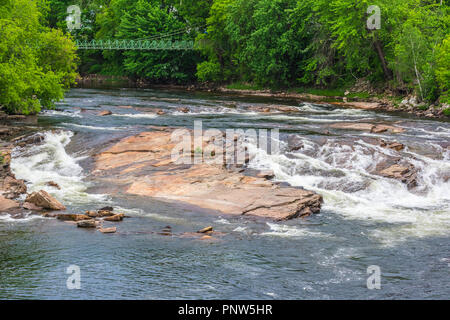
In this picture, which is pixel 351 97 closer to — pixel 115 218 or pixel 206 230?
pixel 206 230

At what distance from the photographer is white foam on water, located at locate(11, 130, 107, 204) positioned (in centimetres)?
1897

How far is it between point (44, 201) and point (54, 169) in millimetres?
5480

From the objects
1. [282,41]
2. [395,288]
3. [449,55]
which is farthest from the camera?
[282,41]

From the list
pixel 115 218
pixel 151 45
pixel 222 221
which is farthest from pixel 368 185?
pixel 151 45

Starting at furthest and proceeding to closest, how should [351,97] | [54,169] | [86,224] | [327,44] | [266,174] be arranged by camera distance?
[327,44] → [351,97] → [54,169] → [266,174] → [86,224]

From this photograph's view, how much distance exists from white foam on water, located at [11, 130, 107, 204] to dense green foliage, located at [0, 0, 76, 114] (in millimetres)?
3110

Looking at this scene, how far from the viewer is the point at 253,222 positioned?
A: 660 inches

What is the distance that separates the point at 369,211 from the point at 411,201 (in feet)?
7.64

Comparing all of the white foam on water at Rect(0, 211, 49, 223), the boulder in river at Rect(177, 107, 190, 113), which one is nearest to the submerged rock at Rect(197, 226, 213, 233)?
the white foam on water at Rect(0, 211, 49, 223)

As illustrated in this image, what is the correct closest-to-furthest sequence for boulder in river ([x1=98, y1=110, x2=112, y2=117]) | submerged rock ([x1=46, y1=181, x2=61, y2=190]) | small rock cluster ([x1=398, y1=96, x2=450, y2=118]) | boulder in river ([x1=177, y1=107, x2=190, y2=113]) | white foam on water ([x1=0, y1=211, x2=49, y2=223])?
1. white foam on water ([x1=0, y1=211, x2=49, y2=223])
2. submerged rock ([x1=46, y1=181, x2=61, y2=190])
3. boulder in river ([x1=98, y1=110, x2=112, y2=117])
4. small rock cluster ([x1=398, y1=96, x2=450, y2=118])
5. boulder in river ([x1=177, y1=107, x2=190, y2=113])

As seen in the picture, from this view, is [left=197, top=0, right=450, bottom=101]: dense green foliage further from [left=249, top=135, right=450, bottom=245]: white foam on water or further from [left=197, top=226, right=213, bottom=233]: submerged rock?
[left=197, top=226, right=213, bottom=233]: submerged rock

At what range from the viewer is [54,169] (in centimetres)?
2236

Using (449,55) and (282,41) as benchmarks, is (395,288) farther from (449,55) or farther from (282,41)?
(282,41)
